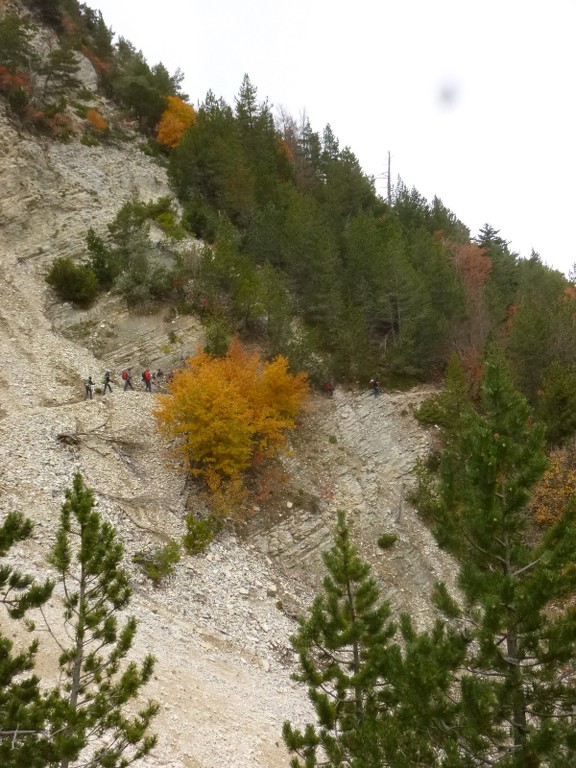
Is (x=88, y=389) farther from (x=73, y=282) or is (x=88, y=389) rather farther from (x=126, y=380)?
→ (x=73, y=282)

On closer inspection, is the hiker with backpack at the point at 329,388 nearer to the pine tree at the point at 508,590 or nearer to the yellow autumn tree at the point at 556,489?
the yellow autumn tree at the point at 556,489

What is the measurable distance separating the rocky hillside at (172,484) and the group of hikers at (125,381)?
1.42 feet

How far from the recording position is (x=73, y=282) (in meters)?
32.2

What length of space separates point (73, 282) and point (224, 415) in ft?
50.8

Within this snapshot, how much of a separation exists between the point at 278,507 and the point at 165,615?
8532mm

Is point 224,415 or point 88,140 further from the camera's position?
point 88,140

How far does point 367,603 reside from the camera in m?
10.9

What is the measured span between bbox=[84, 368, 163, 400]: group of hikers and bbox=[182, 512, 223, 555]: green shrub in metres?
8.91

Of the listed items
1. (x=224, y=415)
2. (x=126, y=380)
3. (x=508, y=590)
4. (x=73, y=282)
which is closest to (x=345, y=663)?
(x=508, y=590)

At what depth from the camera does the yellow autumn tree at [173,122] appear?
46.9 m

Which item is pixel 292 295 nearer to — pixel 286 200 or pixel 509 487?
pixel 286 200

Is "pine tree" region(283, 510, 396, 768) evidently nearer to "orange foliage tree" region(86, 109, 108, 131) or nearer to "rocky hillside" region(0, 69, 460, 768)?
"rocky hillside" region(0, 69, 460, 768)

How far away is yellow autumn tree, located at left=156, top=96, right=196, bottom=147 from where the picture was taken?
46938 millimetres

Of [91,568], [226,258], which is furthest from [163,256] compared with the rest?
[91,568]
